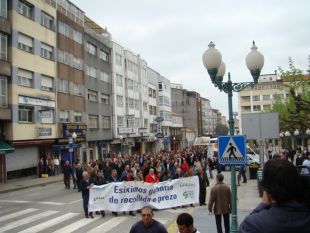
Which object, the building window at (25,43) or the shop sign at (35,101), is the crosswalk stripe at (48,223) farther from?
the building window at (25,43)

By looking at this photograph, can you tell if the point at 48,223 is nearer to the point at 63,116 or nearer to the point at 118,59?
the point at 63,116

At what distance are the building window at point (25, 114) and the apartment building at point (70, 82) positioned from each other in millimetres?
4568

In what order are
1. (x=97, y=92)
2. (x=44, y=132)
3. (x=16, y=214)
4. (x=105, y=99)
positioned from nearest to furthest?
(x=16, y=214), (x=44, y=132), (x=97, y=92), (x=105, y=99)

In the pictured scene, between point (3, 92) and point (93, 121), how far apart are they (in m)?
17.6

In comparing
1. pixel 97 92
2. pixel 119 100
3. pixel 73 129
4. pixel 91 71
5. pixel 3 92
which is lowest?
pixel 73 129

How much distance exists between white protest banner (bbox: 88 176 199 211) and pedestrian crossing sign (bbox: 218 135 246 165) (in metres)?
6.41

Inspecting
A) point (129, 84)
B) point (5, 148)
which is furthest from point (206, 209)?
point (129, 84)

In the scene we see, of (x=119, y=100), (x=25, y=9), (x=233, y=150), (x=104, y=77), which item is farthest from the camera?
(x=119, y=100)

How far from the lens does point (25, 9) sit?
33.7m

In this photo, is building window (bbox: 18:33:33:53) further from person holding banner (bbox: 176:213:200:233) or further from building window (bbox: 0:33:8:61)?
person holding banner (bbox: 176:213:200:233)

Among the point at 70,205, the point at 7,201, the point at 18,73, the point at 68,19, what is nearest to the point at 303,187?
the point at 70,205

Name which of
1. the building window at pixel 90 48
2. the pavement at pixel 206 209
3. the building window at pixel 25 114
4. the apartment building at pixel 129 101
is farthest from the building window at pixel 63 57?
the pavement at pixel 206 209

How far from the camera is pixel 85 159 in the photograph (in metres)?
44.4

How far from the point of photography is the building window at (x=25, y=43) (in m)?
32.4
